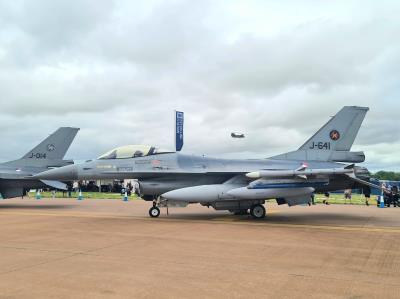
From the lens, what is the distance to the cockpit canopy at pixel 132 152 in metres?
13.8

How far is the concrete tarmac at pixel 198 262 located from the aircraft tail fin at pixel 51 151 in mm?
10534

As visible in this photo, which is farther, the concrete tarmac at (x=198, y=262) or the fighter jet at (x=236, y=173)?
the fighter jet at (x=236, y=173)

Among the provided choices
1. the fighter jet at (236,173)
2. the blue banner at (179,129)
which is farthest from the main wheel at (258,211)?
the blue banner at (179,129)

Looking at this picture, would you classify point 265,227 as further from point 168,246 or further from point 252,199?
point 168,246

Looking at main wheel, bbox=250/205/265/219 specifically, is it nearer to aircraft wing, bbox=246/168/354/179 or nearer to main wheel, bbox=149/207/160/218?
aircraft wing, bbox=246/168/354/179

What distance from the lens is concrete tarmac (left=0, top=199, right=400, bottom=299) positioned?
4.66 metres

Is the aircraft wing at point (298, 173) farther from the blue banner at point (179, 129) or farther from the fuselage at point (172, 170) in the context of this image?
the blue banner at point (179, 129)

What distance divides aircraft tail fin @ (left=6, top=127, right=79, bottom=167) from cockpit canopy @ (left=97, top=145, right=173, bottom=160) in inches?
314

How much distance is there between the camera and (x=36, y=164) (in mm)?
20391

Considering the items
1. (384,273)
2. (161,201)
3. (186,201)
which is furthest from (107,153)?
(384,273)

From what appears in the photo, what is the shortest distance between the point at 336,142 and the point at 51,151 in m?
14.6

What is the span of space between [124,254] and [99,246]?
1.07m

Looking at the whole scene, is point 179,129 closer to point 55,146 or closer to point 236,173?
point 55,146

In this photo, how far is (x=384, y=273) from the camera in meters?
5.59
